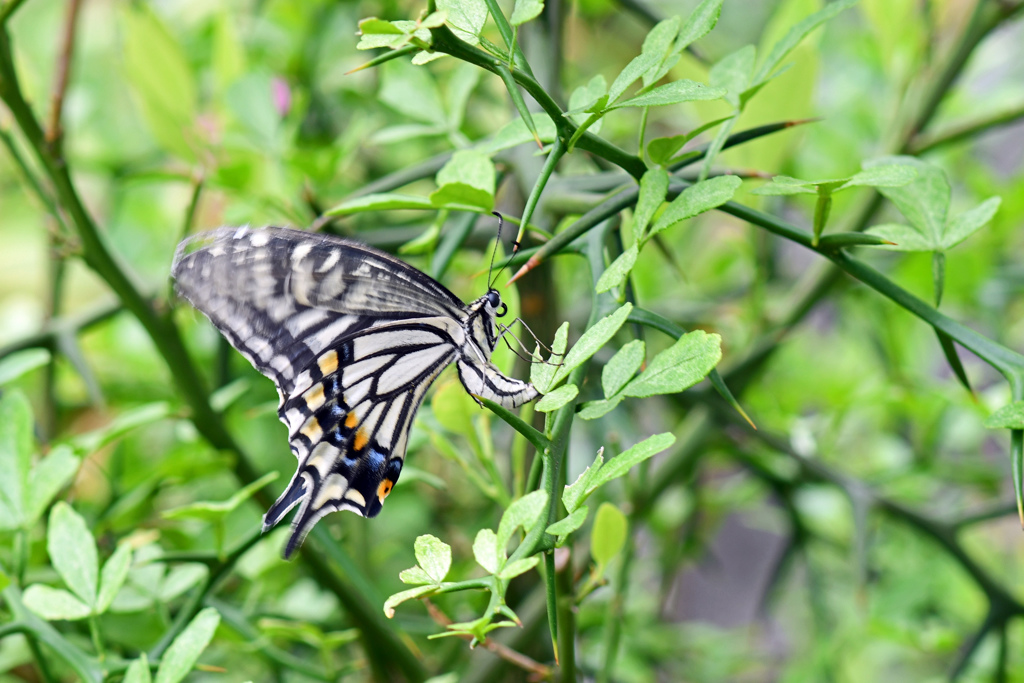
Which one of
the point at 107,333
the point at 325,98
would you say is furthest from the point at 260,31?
the point at 107,333

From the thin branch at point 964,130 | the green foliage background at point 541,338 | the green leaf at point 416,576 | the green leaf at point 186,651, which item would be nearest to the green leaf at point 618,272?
the green foliage background at point 541,338

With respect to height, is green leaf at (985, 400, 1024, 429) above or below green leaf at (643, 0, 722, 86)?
below

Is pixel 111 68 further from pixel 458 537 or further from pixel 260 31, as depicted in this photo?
pixel 458 537

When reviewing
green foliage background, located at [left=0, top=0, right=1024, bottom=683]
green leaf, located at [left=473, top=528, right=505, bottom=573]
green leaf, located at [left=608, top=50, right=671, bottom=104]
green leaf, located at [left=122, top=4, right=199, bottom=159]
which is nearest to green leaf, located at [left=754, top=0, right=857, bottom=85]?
green foliage background, located at [left=0, top=0, right=1024, bottom=683]

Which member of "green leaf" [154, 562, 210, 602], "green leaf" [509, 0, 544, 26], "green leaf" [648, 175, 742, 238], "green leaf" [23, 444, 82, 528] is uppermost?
"green leaf" [509, 0, 544, 26]

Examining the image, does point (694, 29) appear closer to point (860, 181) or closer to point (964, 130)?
point (860, 181)

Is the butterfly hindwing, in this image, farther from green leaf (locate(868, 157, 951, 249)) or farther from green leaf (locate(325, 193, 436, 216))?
green leaf (locate(868, 157, 951, 249))
